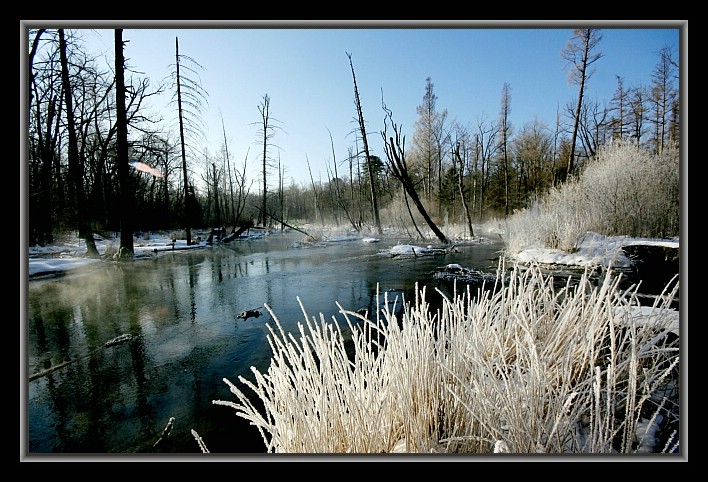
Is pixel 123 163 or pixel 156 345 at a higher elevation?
pixel 123 163

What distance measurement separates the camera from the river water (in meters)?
1.78

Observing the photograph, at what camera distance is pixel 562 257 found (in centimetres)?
615

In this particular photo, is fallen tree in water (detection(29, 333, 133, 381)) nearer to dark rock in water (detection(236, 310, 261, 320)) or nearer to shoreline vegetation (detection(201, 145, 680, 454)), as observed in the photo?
dark rock in water (detection(236, 310, 261, 320))

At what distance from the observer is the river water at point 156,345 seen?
1.78 meters

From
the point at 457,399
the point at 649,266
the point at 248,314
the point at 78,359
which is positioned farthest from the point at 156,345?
the point at 649,266

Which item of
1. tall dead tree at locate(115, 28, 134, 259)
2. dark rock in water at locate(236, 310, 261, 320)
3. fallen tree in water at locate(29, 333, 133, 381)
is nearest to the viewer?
fallen tree in water at locate(29, 333, 133, 381)

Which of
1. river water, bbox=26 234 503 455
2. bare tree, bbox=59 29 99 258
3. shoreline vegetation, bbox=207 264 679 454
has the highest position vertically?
bare tree, bbox=59 29 99 258

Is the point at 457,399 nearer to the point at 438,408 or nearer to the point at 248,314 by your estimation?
the point at 438,408

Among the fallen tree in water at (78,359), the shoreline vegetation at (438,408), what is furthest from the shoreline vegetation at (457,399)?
the fallen tree in water at (78,359)

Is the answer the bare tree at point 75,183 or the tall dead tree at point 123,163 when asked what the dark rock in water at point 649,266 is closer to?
the bare tree at point 75,183

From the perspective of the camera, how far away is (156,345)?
9.93 feet

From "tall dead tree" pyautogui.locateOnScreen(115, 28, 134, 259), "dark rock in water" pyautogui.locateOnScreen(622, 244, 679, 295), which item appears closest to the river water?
"tall dead tree" pyautogui.locateOnScreen(115, 28, 134, 259)
